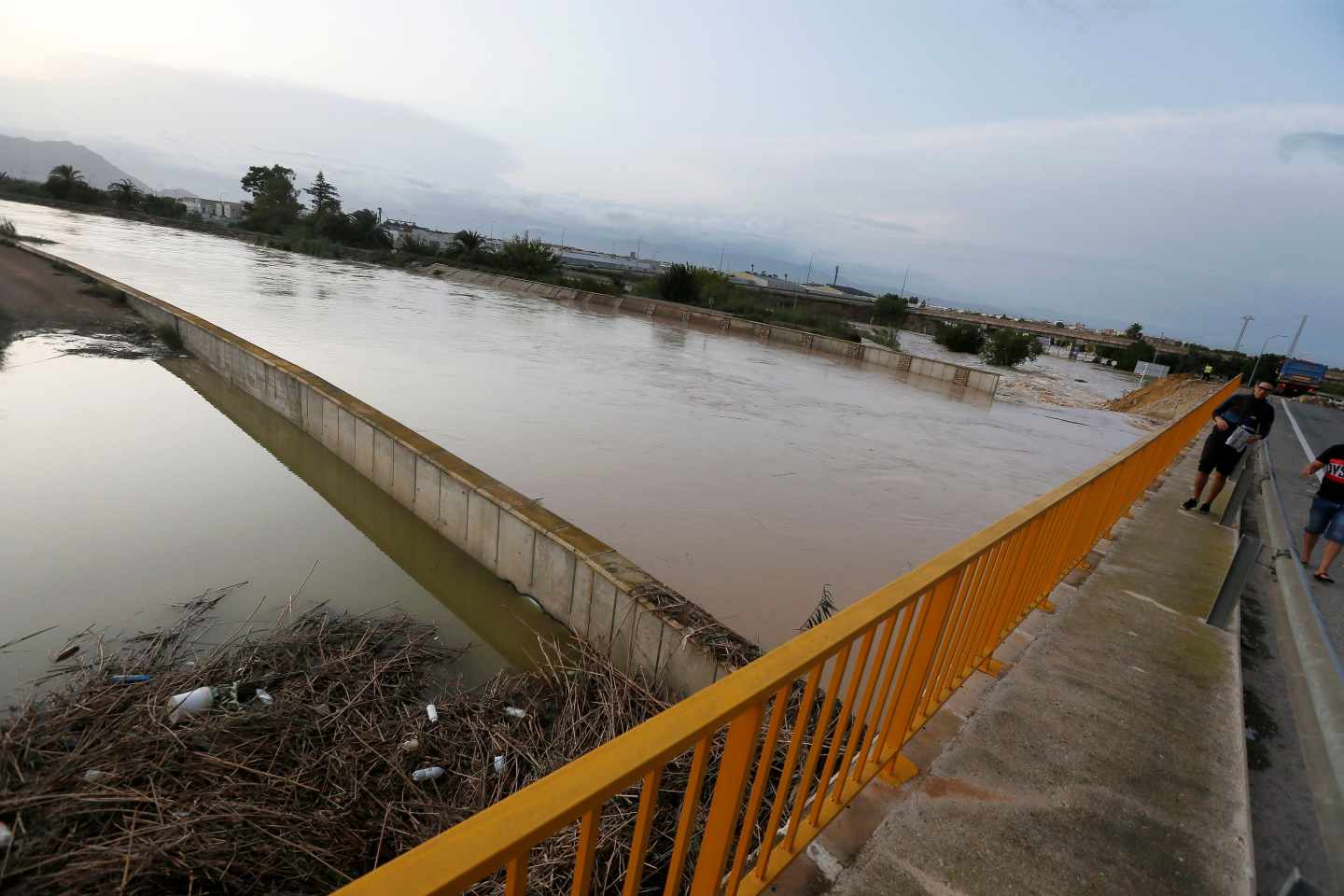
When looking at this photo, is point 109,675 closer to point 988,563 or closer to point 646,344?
point 988,563

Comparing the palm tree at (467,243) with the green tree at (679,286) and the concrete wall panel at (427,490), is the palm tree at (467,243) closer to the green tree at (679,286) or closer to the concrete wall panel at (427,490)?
the green tree at (679,286)

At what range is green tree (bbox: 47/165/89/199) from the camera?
54688mm

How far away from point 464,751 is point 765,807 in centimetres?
171

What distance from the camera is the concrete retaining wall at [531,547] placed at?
4578 mm

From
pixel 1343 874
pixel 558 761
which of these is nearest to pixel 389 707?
pixel 558 761

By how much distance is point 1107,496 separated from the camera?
16.9 ft

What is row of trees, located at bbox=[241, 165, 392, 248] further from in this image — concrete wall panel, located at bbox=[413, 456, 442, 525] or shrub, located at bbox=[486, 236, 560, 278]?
concrete wall panel, located at bbox=[413, 456, 442, 525]

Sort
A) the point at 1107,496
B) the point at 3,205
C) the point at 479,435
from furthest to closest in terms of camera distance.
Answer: the point at 3,205 < the point at 479,435 < the point at 1107,496

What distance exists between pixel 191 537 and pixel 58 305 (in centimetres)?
1326

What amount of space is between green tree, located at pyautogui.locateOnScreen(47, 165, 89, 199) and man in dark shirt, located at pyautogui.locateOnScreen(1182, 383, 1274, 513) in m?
76.7

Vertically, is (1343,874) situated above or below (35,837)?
above

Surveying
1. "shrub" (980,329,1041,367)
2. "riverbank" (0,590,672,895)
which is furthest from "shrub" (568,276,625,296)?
"riverbank" (0,590,672,895)

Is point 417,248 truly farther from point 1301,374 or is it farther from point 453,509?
point 1301,374

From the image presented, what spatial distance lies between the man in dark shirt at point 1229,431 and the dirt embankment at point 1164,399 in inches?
757
